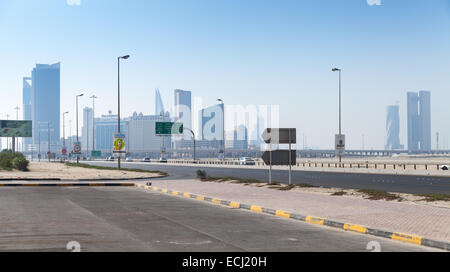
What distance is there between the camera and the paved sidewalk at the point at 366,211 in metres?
12.7

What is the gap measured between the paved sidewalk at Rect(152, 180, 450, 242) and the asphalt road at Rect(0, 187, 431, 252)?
1.05 meters

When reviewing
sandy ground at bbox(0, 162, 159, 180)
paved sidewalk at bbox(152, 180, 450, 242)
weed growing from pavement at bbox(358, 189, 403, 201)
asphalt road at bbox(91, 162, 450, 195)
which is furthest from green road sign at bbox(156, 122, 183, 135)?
weed growing from pavement at bbox(358, 189, 403, 201)

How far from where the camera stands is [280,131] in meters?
27.6

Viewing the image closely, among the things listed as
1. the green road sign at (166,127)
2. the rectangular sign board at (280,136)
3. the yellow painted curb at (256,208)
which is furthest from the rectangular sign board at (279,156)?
→ the green road sign at (166,127)

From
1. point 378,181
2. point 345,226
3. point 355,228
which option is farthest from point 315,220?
point 378,181

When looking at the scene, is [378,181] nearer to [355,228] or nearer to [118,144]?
[118,144]

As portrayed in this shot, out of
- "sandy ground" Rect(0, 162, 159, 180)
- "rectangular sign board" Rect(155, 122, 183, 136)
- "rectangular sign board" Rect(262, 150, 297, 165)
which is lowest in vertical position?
"sandy ground" Rect(0, 162, 159, 180)

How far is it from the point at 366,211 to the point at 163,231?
22.8 feet

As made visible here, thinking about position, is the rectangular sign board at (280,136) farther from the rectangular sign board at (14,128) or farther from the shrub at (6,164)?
the rectangular sign board at (14,128)

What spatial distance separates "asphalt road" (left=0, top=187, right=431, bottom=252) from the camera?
10.4 metres

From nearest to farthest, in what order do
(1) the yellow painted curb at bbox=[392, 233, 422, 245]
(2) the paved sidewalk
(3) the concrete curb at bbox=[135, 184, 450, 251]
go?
(3) the concrete curb at bbox=[135, 184, 450, 251] → (1) the yellow painted curb at bbox=[392, 233, 422, 245] → (2) the paved sidewalk

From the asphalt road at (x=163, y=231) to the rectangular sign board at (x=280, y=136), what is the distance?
31.4ft

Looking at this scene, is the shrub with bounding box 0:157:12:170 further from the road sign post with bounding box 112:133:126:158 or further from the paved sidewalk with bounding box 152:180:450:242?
the paved sidewalk with bounding box 152:180:450:242
